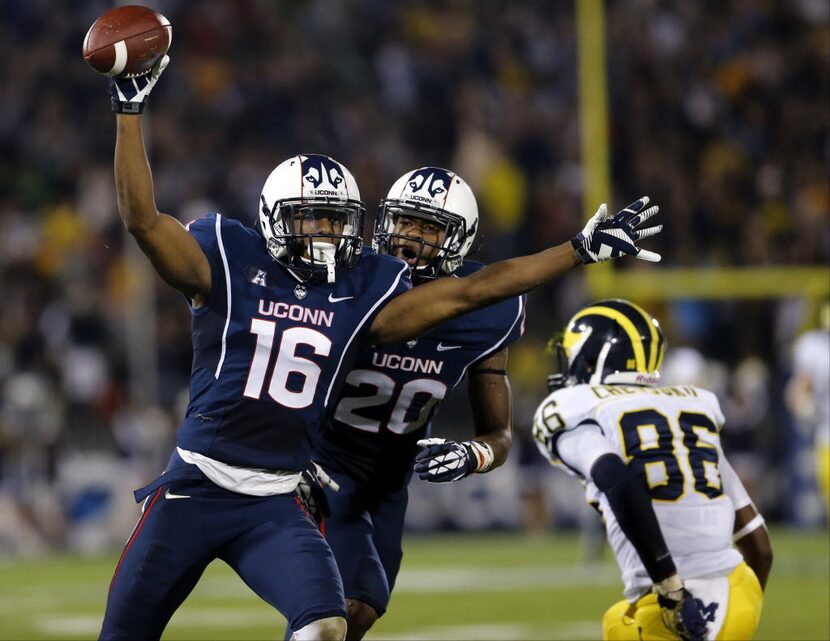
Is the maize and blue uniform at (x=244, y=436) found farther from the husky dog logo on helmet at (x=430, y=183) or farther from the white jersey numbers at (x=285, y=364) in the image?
the husky dog logo on helmet at (x=430, y=183)

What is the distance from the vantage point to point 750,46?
13.5 metres

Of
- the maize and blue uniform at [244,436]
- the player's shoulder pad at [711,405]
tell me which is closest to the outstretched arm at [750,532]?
the player's shoulder pad at [711,405]

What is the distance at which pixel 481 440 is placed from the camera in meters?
4.60

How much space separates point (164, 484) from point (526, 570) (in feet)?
20.8

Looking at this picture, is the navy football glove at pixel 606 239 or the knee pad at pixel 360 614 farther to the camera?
the knee pad at pixel 360 614

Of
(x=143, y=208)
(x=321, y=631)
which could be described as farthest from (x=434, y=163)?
(x=321, y=631)

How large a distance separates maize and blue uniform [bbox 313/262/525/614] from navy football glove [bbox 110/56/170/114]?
113cm

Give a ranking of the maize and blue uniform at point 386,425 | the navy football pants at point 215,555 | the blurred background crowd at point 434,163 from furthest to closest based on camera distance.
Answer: the blurred background crowd at point 434,163 < the maize and blue uniform at point 386,425 < the navy football pants at point 215,555

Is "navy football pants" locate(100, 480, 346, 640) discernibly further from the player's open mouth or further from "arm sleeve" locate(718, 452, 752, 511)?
"arm sleeve" locate(718, 452, 752, 511)

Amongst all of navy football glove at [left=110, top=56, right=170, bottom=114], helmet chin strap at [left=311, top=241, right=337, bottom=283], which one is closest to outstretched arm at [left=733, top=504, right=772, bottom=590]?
helmet chin strap at [left=311, top=241, right=337, bottom=283]

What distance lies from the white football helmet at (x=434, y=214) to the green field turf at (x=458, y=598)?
276 cm

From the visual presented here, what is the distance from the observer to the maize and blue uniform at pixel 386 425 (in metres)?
4.64

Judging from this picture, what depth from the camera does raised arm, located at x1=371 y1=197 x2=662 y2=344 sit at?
401cm

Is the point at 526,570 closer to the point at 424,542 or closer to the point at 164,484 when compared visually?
the point at 424,542
